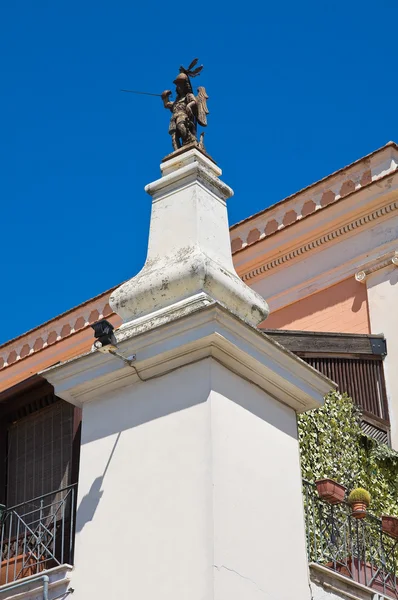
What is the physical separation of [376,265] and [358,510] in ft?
18.7

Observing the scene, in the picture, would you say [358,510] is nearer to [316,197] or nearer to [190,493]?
[190,493]

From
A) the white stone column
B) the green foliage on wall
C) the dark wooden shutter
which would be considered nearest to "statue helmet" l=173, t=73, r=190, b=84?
the white stone column

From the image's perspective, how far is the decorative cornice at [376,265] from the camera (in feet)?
51.7

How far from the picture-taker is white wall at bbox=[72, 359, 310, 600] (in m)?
8.28

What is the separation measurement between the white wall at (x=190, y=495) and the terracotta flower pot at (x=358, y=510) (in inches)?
62.2

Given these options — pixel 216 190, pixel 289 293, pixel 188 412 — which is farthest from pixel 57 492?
pixel 289 293

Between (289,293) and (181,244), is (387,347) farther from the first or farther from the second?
(181,244)

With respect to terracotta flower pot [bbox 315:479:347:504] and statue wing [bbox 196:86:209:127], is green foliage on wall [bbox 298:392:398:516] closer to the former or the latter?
terracotta flower pot [bbox 315:479:347:504]

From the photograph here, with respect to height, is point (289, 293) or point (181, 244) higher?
point (289, 293)

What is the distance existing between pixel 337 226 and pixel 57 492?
790cm

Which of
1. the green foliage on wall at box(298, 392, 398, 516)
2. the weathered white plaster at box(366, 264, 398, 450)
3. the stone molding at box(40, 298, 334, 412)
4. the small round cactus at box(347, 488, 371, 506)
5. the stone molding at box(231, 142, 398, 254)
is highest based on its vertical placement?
the stone molding at box(231, 142, 398, 254)

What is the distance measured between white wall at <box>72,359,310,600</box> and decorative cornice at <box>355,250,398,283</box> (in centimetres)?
667

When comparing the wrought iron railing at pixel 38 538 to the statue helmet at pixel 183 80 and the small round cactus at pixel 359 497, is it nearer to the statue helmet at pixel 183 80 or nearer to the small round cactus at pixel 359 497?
the small round cactus at pixel 359 497

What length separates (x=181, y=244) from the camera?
9977 millimetres
